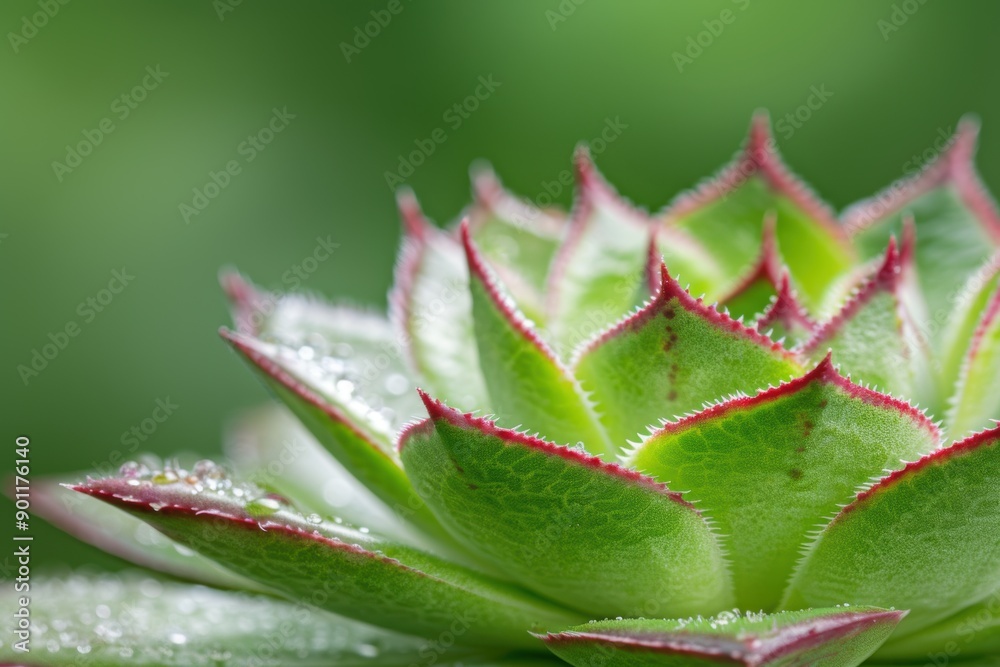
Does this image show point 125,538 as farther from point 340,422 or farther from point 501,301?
point 501,301

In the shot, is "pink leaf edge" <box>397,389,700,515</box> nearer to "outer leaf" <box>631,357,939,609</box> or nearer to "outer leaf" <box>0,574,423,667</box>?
"outer leaf" <box>631,357,939,609</box>

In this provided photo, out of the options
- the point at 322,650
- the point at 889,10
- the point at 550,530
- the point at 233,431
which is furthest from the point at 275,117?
the point at 550,530

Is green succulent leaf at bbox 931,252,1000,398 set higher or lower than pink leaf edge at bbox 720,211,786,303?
lower

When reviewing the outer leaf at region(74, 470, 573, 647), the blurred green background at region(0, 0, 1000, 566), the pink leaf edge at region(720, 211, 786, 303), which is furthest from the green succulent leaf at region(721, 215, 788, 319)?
the blurred green background at region(0, 0, 1000, 566)

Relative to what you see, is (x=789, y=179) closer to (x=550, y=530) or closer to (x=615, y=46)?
(x=550, y=530)

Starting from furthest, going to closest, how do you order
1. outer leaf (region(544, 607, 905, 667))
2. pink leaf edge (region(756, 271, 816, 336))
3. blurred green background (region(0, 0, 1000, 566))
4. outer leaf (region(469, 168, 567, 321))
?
blurred green background (region(0, 0, 1000, 566)) < outer leaf (region(469, 168, 567, 321)) < pink leaf edge (region(756, 271, 816, 336)) < outer leaf (region(544, 607, 905, 667))

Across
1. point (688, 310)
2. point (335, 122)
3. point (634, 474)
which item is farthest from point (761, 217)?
point (335, 122)

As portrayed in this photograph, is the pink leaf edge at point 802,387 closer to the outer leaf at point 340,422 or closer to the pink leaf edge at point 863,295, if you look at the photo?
the pink leaf edge at point 863,295
